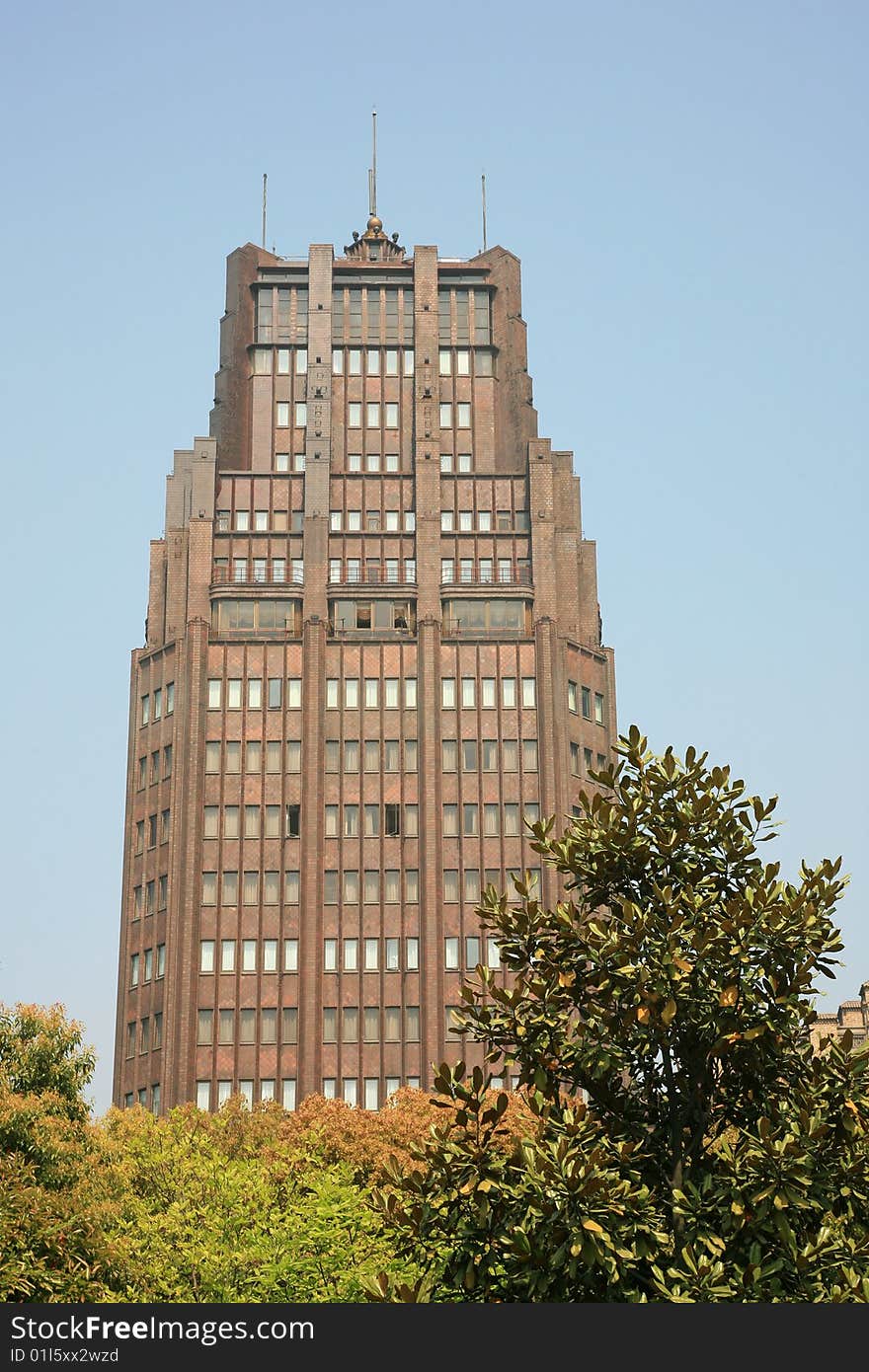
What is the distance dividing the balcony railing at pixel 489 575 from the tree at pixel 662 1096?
89308mm

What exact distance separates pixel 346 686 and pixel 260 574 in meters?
11.3

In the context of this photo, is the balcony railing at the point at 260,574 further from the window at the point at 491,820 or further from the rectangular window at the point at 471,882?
the rectangular window at the point at 471,882

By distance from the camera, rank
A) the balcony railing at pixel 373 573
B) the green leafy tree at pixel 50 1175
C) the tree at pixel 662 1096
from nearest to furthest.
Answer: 1. the tree at pixel 662 1096
2. the green leafy tree at pixel 50 1175
3. the balcony railing at pixel 373 573

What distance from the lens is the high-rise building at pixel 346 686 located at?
109 metres

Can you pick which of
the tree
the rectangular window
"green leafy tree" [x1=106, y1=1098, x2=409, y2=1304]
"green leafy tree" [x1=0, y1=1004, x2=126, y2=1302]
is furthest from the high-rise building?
the tree

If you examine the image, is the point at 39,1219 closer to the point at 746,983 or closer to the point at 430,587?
the point at 746,983

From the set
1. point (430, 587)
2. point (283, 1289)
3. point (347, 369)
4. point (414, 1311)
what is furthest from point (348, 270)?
point (414, 1311)

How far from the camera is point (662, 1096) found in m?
30.6

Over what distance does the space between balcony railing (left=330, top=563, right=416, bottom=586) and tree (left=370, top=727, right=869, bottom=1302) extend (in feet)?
295

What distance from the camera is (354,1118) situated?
3211 inches

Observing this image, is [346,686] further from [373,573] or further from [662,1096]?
[662,1096]

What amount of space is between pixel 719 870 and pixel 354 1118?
5370 centimetres

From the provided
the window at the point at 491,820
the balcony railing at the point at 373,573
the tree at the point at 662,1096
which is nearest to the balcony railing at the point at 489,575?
the balcony railing at the point at 373,573

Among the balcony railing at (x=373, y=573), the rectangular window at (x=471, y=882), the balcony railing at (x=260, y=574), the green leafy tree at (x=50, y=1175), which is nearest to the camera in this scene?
the green leafy tree at (x=50, y=1175)
